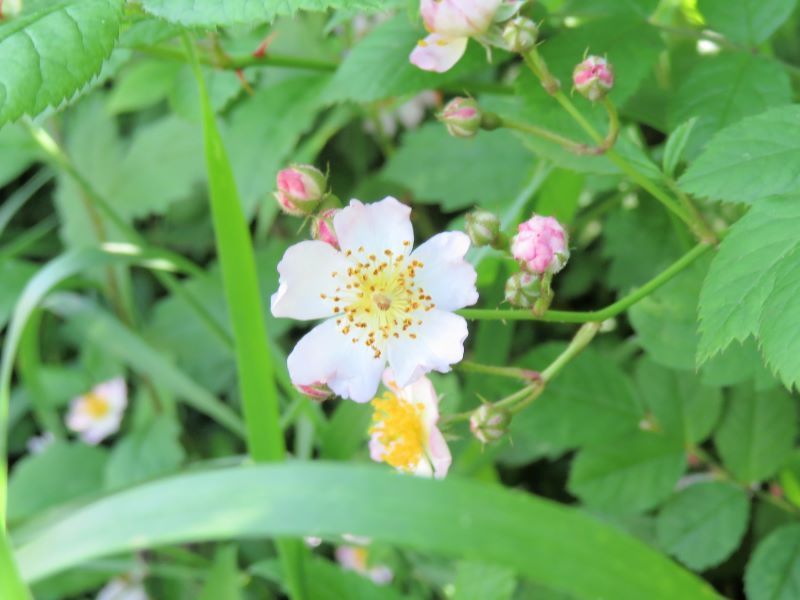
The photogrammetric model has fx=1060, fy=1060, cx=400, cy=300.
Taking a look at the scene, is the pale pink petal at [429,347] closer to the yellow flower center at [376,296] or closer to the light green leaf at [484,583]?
the yellow flower center at [376,296]

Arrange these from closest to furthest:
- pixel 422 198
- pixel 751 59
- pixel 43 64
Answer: pixel 43 64 < pixel 751 59 < pixel 422 198

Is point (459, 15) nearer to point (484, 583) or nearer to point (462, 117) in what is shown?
point (462, 117)

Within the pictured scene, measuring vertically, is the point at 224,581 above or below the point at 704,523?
below

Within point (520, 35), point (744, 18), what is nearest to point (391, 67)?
point (520, 35)

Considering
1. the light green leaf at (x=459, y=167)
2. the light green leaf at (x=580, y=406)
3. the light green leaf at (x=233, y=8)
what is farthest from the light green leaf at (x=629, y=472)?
the light green leaf at (x=233, y=8)

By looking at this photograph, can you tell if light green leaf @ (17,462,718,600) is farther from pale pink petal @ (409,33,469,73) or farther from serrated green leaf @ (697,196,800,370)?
pale pink petal @ (409,33,469,73)

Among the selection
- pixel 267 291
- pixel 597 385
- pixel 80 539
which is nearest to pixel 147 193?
pixel 267 291

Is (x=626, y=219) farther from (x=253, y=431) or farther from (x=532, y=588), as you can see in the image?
(x=253, y=431)
